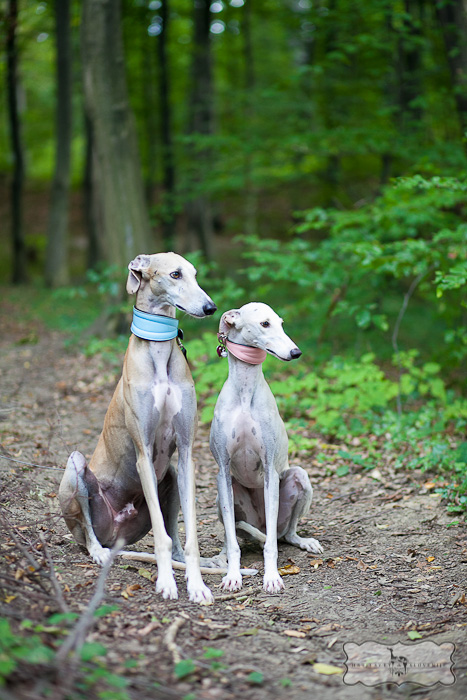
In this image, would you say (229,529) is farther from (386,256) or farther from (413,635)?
(386,256)

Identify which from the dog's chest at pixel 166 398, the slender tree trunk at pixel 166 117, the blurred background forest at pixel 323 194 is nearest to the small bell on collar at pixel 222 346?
the dog's chest at pixel 166 398

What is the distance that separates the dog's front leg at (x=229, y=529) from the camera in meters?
4.17

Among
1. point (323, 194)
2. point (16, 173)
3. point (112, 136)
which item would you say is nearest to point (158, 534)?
point (112, 136)

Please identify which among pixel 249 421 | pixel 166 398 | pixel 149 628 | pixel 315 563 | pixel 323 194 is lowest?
pixel 315 563

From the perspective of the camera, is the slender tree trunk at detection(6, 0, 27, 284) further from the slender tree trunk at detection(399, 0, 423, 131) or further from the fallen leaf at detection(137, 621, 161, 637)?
the fallen leaf at detection(137, 621, 161, 637)

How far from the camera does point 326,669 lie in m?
3.14

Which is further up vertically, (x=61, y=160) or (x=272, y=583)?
(x=61, y=160)

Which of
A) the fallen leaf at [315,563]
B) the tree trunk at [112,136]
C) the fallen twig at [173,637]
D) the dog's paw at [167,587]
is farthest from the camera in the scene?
the tree trunk at [112,136]

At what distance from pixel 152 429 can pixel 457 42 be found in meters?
8.49

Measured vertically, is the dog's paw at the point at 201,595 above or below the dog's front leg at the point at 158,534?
below

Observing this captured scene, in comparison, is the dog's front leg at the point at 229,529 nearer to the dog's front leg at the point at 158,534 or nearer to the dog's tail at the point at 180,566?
the dog's tail at the point at 180,566

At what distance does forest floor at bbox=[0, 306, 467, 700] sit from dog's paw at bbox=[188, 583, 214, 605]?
0.19 feet

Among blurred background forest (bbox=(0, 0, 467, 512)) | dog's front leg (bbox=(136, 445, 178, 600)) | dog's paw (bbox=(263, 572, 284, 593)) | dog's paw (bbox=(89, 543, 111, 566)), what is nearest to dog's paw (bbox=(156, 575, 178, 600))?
dog's front leg (bbox=(136, 445, 178, 600))

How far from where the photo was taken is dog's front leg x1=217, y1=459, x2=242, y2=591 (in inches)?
164
